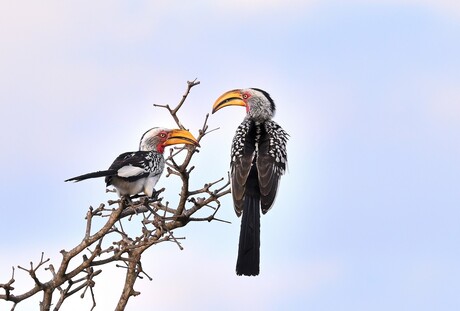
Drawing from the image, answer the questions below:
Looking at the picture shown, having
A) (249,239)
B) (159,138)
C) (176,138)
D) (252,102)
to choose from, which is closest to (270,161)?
(249,239)

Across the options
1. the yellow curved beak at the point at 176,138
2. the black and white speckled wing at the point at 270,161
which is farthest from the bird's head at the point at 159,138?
the black and white speckled wing at the point at 270,161

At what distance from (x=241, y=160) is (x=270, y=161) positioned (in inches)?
11.0

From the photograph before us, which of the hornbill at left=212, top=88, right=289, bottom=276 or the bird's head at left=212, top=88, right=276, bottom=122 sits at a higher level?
the bird's head at left=212, top=88, right=276, bottom=122

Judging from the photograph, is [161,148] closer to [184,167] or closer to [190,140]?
[190,140]

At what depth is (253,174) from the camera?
706 centimetres

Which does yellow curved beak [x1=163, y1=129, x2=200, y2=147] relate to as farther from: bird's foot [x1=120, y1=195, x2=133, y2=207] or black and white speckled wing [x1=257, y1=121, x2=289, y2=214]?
bird's foot [x1=120, y1=195, x2=133, y2=207]

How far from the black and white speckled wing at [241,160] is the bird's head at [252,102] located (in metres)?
0.49

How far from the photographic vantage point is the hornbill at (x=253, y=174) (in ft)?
22.1

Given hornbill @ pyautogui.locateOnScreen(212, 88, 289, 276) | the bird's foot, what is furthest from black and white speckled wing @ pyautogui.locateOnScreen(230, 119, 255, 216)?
the bird's foot

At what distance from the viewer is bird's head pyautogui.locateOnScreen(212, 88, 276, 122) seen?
827cm

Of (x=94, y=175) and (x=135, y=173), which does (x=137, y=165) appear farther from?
(x=94, y=175)

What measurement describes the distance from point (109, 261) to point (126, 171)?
3.06 feet

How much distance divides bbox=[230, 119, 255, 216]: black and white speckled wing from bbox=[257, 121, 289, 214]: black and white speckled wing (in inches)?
3.7

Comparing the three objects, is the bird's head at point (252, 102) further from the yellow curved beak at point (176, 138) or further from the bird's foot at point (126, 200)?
the bird's foot at point (126, 200)
